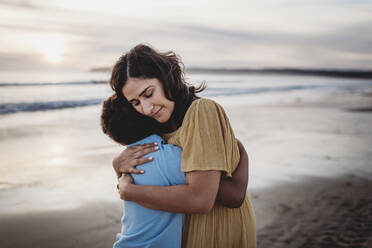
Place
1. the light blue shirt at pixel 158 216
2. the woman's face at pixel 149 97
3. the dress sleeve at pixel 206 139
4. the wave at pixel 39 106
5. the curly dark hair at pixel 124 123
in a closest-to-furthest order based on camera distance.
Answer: the dress sleeve at pixel 206 139 → the light blue shirt at pixel 158 216 → the woman's face at pixel 149 97 → the curly dark hair at pixel 124 123 → the wave at pixel 39 106

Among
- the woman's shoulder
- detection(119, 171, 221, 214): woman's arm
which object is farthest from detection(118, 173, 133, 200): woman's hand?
the woman's shoulder

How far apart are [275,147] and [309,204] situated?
2.85 meters

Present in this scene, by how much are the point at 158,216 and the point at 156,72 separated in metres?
0.77

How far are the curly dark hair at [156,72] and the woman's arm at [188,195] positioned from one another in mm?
523

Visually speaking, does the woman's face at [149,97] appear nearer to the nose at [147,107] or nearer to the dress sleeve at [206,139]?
the nose at [147,107]

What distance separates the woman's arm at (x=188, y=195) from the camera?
1.49 meters

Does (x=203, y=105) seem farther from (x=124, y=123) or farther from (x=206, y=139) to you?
(x=124, y=123)

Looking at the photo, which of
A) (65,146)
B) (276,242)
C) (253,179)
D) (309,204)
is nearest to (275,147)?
(253,179)

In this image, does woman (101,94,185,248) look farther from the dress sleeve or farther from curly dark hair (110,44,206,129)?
curly dark hair (110,44,206,129)

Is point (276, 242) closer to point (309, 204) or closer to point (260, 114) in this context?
point (309, 204)

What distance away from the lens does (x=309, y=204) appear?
4457 millimetres

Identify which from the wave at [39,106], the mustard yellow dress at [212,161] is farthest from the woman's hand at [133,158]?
the wave at [39,106]

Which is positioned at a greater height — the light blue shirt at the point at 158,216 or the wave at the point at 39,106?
the light blue shirt at the point at 158,216

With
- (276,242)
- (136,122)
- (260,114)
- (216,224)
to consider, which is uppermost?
(136,122)
